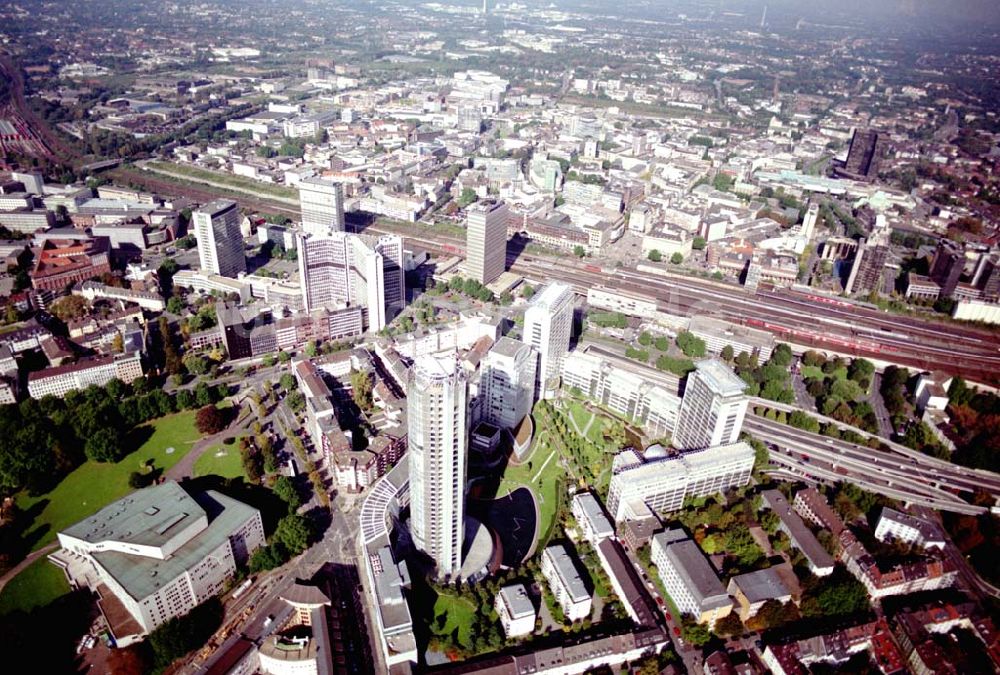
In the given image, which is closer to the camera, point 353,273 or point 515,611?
point 515,611

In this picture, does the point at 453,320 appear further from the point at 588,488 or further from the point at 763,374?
the point at 763,374

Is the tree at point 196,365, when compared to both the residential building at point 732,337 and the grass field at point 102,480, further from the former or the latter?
the residential building at point 732,337

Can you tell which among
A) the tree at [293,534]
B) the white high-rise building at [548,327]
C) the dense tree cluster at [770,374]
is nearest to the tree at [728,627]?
the white high-rise building at [548,327]

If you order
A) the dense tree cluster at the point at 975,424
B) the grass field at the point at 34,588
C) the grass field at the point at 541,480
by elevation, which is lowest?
the grass field at the point at 34,588

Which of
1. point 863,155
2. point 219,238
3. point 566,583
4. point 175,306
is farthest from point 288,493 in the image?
point 863,155

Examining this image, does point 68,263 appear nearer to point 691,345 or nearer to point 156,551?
point 156,551
